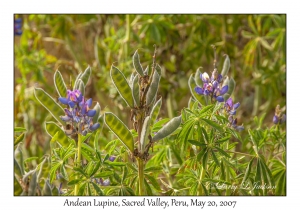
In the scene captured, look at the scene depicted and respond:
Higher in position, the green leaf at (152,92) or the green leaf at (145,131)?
the green leaf at (152,92)

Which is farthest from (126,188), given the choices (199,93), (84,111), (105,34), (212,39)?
(105,34)

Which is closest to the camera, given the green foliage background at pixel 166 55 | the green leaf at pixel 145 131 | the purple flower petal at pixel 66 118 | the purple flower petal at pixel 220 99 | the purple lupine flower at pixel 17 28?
the green leaf at pixel 145 131

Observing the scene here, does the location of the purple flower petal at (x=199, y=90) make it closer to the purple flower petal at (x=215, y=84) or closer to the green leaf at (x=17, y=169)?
the purple flower petal at (x=215, y=84)

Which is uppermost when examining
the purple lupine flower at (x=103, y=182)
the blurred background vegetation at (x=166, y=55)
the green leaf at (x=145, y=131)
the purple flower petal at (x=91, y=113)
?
the blurred background vegetation at (x=166, y=55)

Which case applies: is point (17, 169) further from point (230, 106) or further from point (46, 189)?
point (230, 106)

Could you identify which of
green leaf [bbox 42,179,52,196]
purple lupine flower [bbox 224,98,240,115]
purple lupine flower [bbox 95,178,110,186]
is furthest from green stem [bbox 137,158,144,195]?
purple lupine flower [bbox 224,98,240,115]

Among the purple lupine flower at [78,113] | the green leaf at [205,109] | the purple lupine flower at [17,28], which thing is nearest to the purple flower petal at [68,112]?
the purple lupine flower at [78,113]
